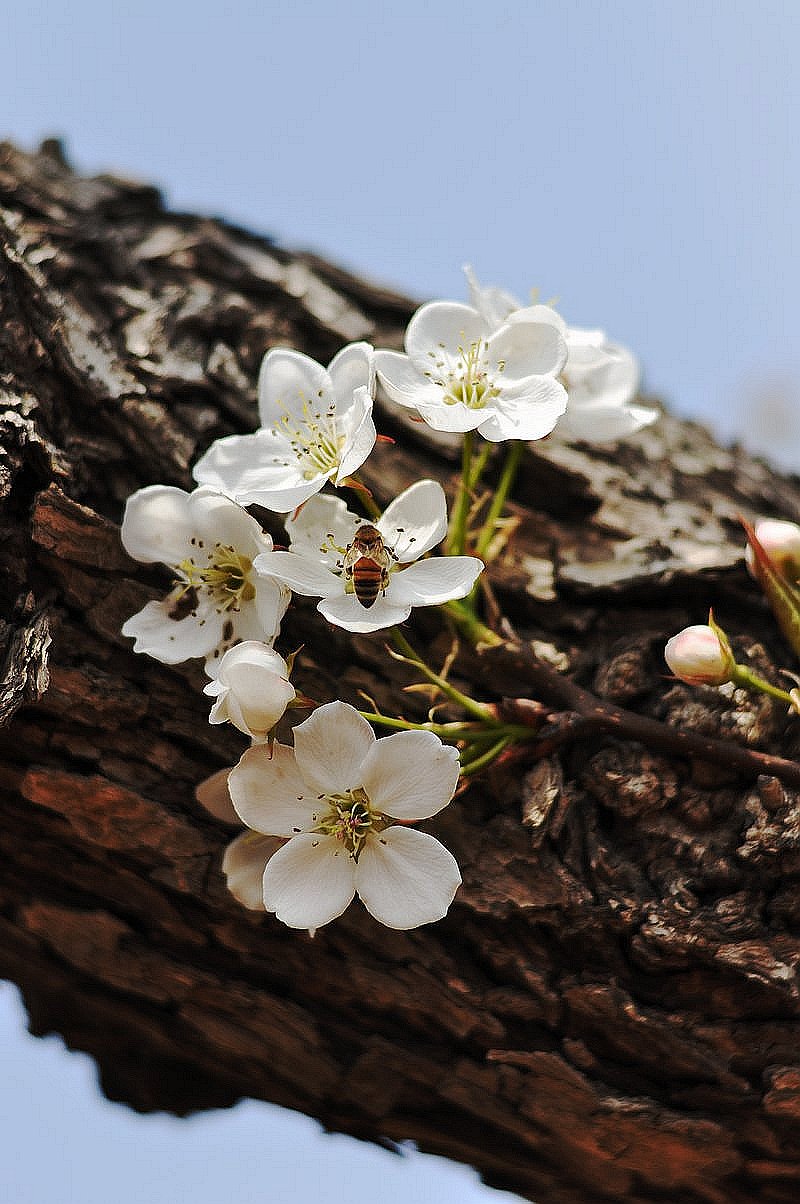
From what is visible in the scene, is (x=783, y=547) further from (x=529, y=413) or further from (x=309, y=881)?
(x=309, y=881)

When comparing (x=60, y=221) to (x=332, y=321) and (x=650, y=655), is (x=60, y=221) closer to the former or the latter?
(x=332, y=321)

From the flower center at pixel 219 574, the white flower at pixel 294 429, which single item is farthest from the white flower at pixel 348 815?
the white flower at pixel 294 429

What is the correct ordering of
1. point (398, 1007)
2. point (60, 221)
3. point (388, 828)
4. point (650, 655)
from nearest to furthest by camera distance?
point (388, 828), point (398, 1007), point (650, 655), point (60, 221)

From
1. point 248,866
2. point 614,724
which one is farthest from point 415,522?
point 248,866

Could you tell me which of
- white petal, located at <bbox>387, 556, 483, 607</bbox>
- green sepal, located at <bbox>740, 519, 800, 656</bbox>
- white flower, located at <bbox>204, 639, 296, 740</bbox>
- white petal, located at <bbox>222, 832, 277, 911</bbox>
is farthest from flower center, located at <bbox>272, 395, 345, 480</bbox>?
green sepal, located at <bbox>740, 519, 800, 656</bbox>

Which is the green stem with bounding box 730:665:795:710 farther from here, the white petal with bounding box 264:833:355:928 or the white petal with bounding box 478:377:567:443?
the white petal with bounding box 264:833:355:928

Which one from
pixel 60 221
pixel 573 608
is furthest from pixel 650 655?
pixel 60 221

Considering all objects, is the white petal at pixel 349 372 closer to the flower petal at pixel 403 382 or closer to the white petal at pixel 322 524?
the flower petal at pixel 403 382
